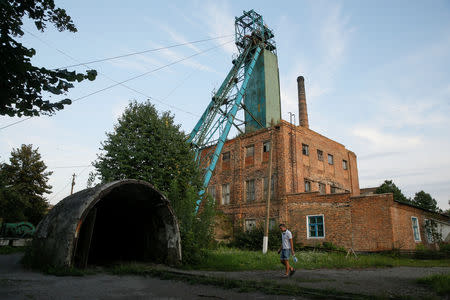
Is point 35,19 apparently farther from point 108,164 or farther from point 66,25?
point 108,164

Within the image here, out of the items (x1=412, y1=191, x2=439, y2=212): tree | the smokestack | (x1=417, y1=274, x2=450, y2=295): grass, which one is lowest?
(x1=417, y1=274, x2=450, y2=295): grass

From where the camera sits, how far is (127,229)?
13719 millimetres

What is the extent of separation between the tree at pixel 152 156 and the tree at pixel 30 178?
19.2 m

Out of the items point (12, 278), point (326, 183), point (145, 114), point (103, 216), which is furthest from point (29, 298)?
point (326, 183)

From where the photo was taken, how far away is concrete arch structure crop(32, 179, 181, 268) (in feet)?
28.7

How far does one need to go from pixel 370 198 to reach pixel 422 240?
6.57m

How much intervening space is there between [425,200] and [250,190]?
3702cm

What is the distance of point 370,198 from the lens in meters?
18.5

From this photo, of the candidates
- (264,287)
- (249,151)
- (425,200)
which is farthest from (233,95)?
(425,200)

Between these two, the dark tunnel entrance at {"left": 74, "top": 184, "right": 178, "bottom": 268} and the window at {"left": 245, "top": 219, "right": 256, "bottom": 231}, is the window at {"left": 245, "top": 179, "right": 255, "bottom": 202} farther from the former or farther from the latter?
the dark tunnel entrance at {"left": 74, "top": 184, "right": 178, "bottom": 268}

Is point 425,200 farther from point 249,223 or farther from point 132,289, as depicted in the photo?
Result: point 132,289

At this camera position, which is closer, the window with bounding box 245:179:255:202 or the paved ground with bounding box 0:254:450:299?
the paved ground with bounding box 0:254:450:299

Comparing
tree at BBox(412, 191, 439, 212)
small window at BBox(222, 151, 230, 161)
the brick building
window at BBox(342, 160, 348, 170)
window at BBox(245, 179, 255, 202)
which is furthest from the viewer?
tree at BBox(412, 191, 439, 212)

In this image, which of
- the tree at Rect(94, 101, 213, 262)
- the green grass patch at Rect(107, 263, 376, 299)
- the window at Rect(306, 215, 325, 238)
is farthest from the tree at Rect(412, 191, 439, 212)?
the green grass patch at Rect(107, 263, 376, 299)
